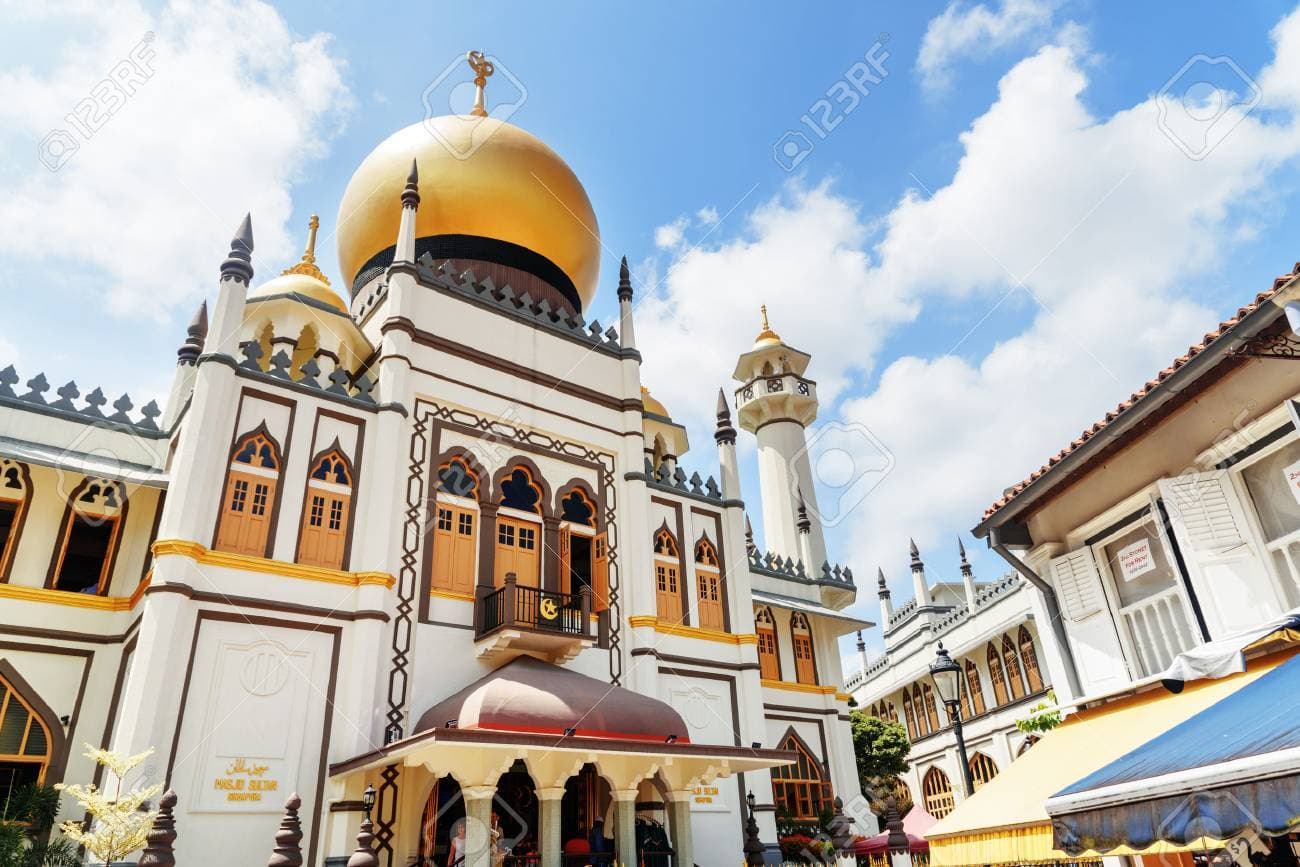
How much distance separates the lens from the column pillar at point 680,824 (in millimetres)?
12594

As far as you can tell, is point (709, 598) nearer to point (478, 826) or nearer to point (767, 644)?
point (767, 644)

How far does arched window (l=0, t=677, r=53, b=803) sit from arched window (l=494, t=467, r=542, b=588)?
636 centimetres

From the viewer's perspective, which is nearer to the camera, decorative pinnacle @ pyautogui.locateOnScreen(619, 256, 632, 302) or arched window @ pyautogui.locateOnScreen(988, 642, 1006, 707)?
decorative pinnacle @ pyautogui.locateOnScreen(619, 256, 632, 302)

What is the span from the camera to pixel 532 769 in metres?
11.3

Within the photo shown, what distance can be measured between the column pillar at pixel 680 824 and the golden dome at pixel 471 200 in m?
10.9

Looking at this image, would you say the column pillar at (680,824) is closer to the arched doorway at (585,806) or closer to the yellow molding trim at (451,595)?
the arched doorway at (585,806)

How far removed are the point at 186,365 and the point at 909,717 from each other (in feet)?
93.7

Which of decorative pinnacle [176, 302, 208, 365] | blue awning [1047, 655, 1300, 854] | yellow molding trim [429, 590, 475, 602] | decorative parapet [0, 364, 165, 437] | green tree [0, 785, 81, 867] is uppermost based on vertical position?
decorative pinnacle [176, 302, 208, 365]

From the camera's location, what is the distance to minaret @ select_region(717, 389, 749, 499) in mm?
18369

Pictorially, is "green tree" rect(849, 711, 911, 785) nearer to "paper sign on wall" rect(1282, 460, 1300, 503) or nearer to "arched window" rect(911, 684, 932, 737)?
"arched window" rect(911, 684, 932, 737)

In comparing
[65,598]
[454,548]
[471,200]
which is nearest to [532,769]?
[454,548]

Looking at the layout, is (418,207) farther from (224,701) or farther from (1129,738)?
(1129,738)

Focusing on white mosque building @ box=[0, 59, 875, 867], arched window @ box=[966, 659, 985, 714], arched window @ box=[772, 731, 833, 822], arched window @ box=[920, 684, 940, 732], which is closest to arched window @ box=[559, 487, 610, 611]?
white mosque building @ box=[0, 59, 875, 867]

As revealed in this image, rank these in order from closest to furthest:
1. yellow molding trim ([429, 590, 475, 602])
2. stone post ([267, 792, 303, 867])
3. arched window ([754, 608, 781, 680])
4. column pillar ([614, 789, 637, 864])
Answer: stone post ([267, 792, 303, 867])
column pillar ([614, 789, 637, 864])
yellow molding trim ([429, 590, 475, 602])
arched window ([754, 608, 781, 680])
